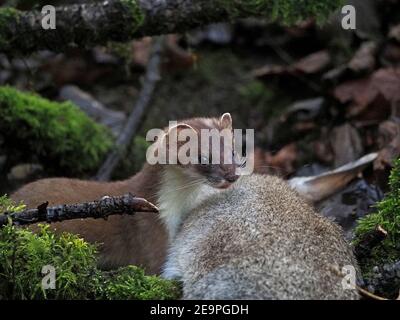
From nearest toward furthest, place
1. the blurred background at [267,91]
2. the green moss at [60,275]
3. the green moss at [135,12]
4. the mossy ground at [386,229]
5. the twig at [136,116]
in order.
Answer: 1. the green moss at [60,275]
2. the mossy ground at [386,229]
3. the green moss at [135,12]
4. the blurred background at [267,91]
5. the twig at [136,116]

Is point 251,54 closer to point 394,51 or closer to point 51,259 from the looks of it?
point 394,51

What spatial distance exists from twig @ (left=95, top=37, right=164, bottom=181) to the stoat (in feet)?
3.64

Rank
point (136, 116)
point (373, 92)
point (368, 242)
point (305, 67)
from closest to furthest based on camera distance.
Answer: point (368, 242)
point (373, 92)
point (136, 116)
point (305, 67)

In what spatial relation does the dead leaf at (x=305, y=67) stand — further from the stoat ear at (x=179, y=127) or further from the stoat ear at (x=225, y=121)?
the stoat ear at (x=179, y=127)

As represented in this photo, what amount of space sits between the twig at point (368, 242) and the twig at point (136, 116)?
307 centimetres

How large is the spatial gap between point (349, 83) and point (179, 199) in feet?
9.16

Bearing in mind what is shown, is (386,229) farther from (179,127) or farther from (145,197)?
(145,197)

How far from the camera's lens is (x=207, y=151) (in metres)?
5.14

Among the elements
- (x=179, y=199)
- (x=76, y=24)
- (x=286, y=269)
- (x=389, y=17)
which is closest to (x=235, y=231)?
(x=286, y=269)

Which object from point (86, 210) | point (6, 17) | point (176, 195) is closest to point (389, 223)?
point (176, 195)

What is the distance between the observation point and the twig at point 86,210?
3.63 metres

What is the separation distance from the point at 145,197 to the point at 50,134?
1.60m

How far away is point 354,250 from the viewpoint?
13.5 feet

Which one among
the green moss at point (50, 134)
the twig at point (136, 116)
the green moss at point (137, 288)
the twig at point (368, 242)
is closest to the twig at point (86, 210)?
the green moss at point (137, 288)
